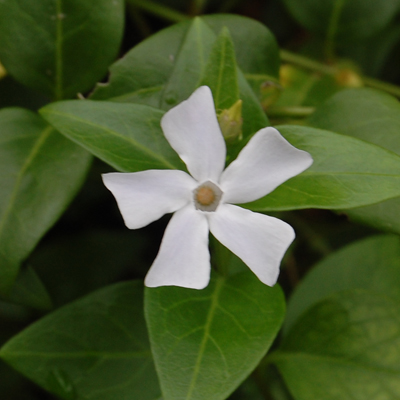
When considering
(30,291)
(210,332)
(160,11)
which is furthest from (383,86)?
(30,291)

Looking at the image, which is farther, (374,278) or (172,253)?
(374,278)

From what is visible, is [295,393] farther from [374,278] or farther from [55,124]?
[55,124]

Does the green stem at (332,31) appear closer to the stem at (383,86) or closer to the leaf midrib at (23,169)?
the stem at (383,86)

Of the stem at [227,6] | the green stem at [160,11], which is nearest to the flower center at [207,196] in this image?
the green stem at [160,11]

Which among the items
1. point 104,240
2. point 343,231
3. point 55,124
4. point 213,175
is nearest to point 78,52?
point 55,124

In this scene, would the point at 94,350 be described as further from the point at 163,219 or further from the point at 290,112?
the point at 290,112

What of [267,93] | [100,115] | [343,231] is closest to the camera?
[100,115]

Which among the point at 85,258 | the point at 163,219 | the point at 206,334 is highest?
the point at 206,334
